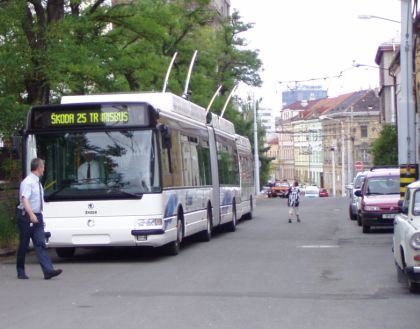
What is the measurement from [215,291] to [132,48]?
24.0 meters

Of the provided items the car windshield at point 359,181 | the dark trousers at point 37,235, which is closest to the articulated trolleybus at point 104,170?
the dark trousers at point 37,235

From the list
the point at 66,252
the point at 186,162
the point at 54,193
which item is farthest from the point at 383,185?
the point at 54,193

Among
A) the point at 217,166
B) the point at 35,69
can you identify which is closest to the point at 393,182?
the point at 217,166

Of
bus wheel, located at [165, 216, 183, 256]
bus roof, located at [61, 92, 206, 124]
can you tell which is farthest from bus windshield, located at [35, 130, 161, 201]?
bus wheel, located at [165, 216, 183, 256]

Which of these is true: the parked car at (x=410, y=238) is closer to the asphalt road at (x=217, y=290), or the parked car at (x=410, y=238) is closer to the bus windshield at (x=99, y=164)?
the asphalt road at (x=217, y=290)

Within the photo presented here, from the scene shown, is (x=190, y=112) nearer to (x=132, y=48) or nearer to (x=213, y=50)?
(x=132, y=48)

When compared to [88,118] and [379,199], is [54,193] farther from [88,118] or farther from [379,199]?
[379,199]

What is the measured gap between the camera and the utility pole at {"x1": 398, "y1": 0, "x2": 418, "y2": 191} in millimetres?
23969

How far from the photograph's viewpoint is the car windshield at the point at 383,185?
28547 mm

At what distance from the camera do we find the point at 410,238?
1220 centimetres

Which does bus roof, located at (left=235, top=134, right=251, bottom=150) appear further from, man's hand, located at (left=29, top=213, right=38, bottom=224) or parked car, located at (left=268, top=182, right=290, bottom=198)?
parked car, located at (left=268, top=182, right=290, bottom=198)

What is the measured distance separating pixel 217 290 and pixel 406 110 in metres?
12.7

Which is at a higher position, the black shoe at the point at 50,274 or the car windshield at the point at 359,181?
the car windshield at the point at 359,181

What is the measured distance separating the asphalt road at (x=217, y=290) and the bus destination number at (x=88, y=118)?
270cm
